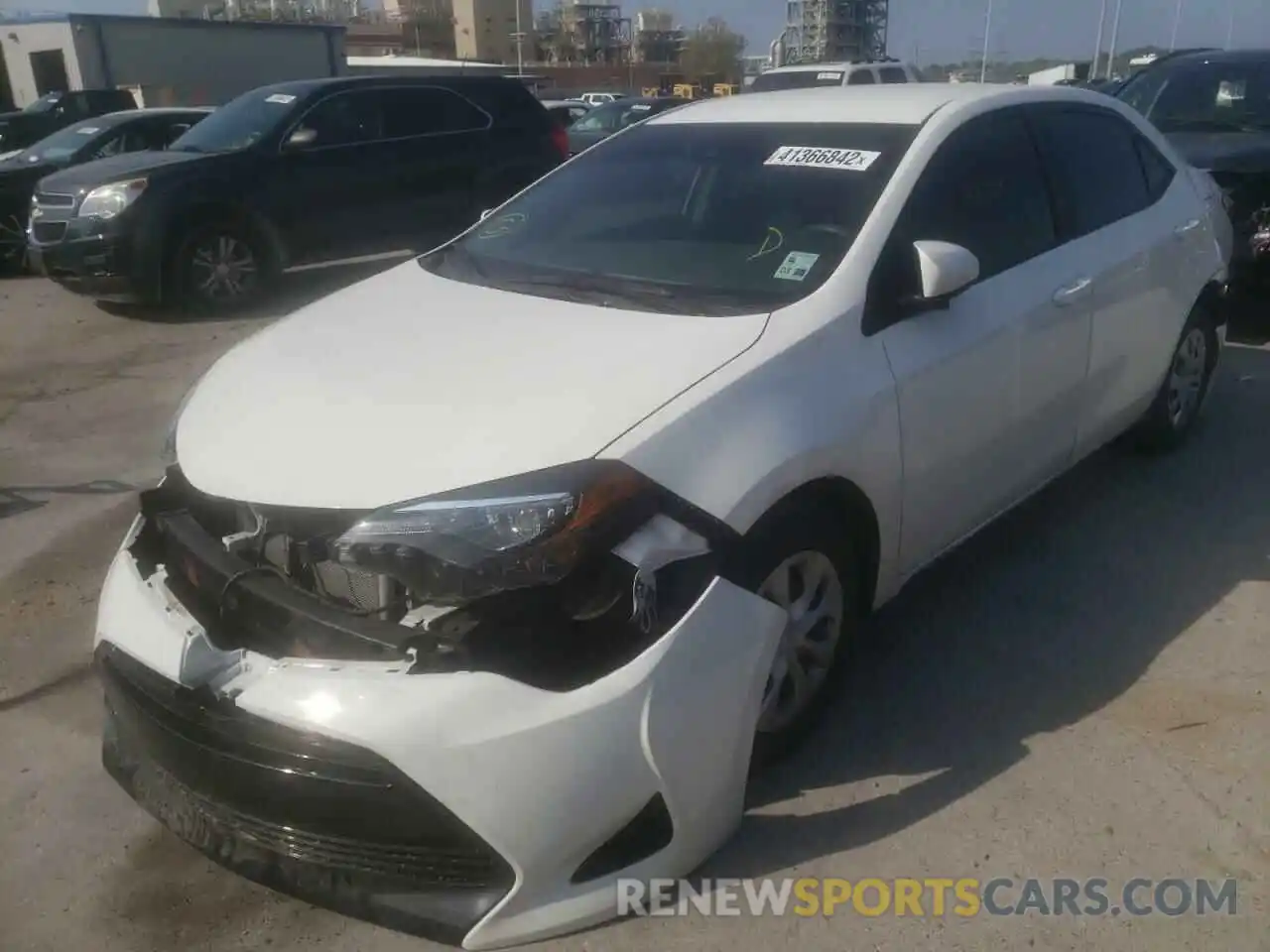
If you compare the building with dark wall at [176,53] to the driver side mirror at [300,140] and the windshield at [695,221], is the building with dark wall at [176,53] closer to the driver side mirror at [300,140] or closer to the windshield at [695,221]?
the driver side mirror at [300,140]

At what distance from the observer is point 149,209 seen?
8477 mm

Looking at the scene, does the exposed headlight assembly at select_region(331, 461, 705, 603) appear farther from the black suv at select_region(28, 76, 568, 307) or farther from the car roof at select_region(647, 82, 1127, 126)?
the black suv at select_region(28, 76, 568, 307)

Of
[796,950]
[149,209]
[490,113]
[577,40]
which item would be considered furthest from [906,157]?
[577,40]

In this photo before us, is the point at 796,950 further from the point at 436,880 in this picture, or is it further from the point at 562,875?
the point at 436,880

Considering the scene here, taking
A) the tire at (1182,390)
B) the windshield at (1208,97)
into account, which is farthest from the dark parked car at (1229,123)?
the tire at (1182,390)

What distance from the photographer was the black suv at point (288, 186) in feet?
28.1

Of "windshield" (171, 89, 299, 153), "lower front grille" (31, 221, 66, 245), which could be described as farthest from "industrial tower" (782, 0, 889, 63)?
"lower front grille" (31, 221, 66, 245)

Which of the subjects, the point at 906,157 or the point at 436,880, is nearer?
the point at 436,880

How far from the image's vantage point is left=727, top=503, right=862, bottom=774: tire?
2596mm

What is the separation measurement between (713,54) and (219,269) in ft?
268

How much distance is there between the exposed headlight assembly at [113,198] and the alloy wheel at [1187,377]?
23.9 ft

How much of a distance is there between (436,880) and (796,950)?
0.79 m

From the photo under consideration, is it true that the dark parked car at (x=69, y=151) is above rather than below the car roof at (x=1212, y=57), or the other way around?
below

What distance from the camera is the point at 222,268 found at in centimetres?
896
